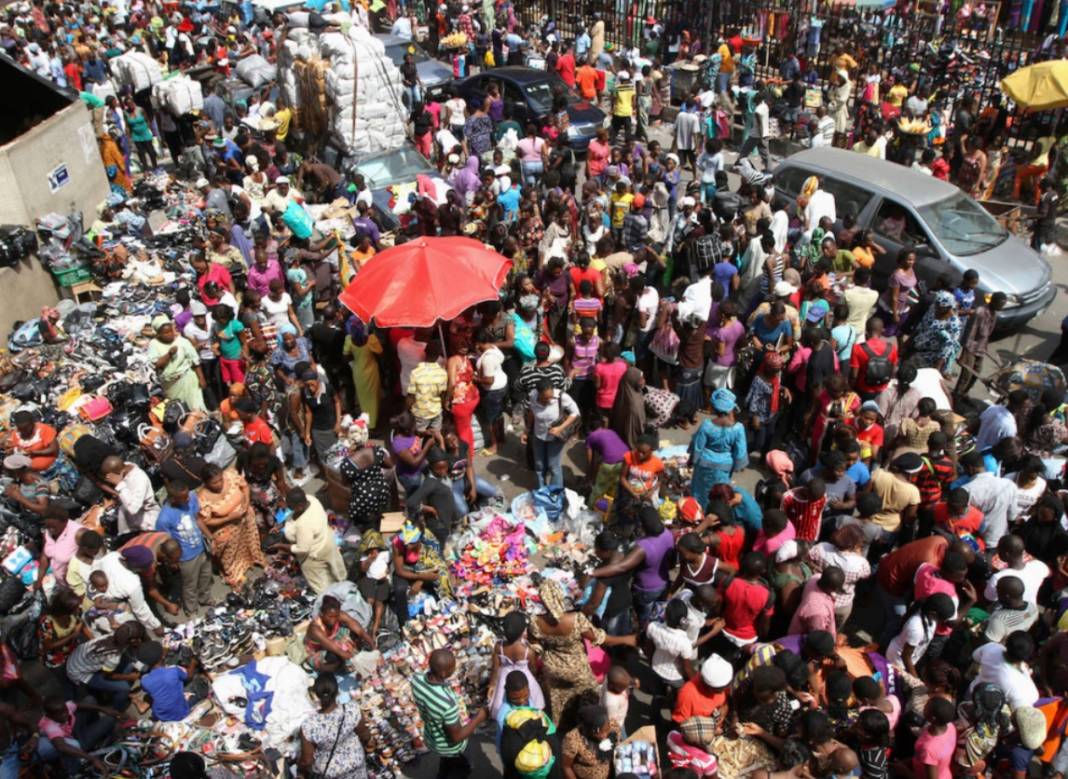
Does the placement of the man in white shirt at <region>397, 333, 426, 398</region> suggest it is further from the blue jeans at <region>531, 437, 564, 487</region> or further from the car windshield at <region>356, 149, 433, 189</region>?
the car windshield at <region>356, 149, 433, 189</region>

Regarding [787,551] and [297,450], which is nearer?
[787,551]

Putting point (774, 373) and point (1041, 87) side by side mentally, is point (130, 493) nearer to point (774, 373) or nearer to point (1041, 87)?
point (774, 373)

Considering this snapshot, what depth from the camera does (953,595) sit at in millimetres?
5996

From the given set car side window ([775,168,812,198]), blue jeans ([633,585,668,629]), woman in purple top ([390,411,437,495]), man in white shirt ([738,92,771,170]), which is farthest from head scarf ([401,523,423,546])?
man in white shirt ([738,92,771,170])

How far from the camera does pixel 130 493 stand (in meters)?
7.49

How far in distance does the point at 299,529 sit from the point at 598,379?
3152mm

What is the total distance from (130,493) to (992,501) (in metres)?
7.08

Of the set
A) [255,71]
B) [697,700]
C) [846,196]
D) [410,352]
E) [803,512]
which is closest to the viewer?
[697,700]

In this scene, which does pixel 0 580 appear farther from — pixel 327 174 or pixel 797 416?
pixel 327 174

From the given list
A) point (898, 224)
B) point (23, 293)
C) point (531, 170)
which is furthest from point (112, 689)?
point (898, 224)

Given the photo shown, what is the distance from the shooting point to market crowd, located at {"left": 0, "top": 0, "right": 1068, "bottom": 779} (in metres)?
5.58

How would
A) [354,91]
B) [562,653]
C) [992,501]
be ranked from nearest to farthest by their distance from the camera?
[562,653] → [992,501] → [354,91]

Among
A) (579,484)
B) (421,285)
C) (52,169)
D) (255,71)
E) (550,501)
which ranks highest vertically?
(421,285)

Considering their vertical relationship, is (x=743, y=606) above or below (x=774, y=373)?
below
